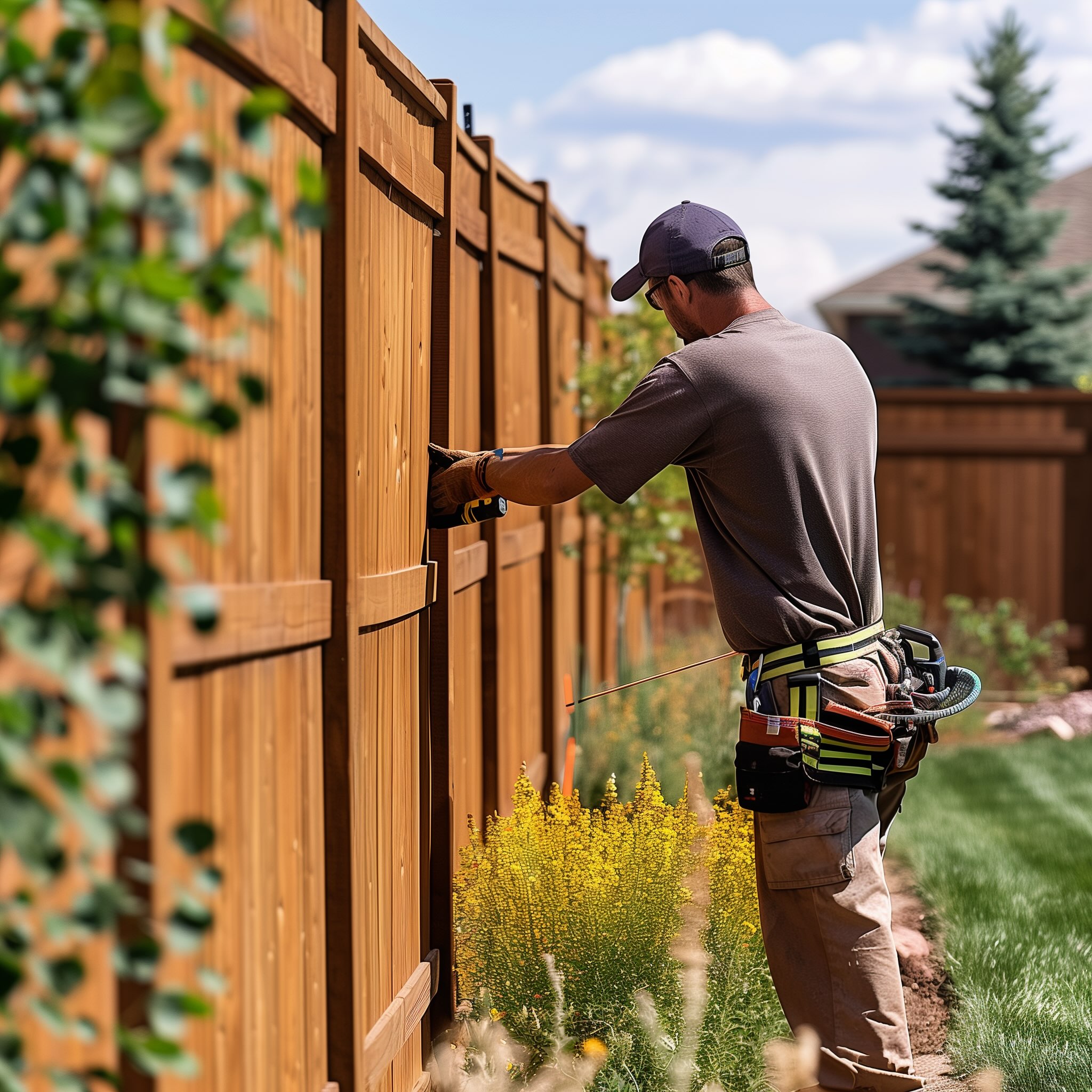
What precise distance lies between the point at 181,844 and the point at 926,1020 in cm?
371

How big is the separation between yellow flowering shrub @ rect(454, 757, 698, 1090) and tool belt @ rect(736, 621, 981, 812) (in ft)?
1.85

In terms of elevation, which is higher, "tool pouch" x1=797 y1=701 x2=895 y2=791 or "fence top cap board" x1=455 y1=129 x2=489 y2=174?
"fence top cap board" x1=455 y1=129 x2=489 y2=174

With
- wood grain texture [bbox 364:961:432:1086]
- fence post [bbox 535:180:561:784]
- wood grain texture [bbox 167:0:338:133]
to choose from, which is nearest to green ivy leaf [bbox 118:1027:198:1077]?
wood grain texture [bbox 167:0:338:133]

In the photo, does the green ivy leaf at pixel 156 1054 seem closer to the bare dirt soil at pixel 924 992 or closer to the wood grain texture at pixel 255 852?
the wood grain texture at pixel 255 852

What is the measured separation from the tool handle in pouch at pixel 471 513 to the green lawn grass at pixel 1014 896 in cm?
211

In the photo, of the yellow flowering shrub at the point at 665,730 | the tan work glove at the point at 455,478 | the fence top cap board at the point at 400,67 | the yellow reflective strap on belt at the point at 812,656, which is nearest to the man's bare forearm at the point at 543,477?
the tan work glove at the point at 455,478

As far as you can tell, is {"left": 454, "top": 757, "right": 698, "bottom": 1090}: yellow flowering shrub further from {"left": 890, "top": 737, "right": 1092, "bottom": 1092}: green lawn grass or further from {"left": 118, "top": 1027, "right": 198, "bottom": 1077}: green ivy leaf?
{"left": 118, "top": 1027, "right": 198, "bottom": 1077}: green ivy leaf

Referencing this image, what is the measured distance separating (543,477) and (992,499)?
926cm

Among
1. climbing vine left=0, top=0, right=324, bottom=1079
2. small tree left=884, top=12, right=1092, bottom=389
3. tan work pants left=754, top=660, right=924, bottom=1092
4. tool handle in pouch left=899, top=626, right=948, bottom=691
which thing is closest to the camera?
climbing vine left=0, top=0, right=324, bottom=1079

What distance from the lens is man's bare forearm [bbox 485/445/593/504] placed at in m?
3.15

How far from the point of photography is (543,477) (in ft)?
10.4

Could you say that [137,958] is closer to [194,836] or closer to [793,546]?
[194,836]

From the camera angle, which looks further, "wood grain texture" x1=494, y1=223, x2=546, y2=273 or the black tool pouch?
"wood grain texture" x1=494, y1=223, x2=546, y2=273

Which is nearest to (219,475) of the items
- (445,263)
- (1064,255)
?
(445,263)
